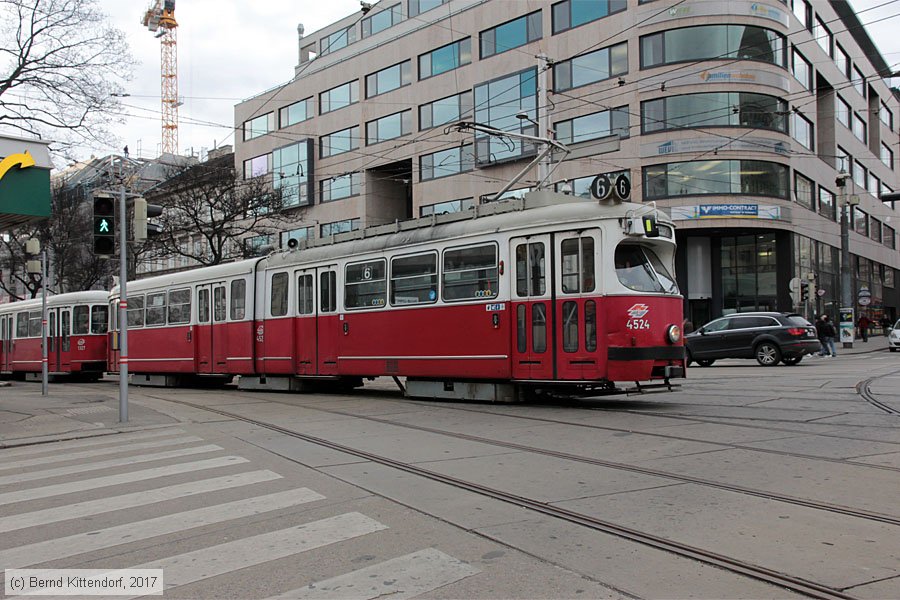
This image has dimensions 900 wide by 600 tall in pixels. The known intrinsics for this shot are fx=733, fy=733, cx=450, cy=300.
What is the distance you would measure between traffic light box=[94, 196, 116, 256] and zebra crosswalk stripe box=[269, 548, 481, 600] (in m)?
10.1

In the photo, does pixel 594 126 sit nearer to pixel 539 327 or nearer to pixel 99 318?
pixel 99 318

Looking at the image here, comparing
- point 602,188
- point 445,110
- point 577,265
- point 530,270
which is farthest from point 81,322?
point 445,110

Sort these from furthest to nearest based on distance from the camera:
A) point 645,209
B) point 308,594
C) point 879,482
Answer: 1. point 645,209
2. point 879,482
3. point 308,594

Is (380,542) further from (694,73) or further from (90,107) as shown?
(694,73)

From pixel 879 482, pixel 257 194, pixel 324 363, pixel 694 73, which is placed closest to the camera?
pixel 879 482

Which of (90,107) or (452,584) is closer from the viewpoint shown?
(452,584)

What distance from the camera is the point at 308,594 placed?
4.17m

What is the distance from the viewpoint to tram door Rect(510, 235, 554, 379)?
479 inches

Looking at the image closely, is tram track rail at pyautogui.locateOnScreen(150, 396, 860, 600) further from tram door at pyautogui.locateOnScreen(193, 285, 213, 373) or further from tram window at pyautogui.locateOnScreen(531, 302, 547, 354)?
tram door at pyautogui.locateOnScreen(193, 285, 213, 373)

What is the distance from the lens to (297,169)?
2057 inches

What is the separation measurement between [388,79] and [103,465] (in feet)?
139

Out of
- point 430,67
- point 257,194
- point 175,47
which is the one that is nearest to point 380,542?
point 257,194

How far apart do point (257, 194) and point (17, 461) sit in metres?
29.3

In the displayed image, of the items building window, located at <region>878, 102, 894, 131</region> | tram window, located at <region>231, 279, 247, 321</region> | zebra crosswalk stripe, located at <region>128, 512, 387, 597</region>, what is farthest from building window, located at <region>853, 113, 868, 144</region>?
zebra crosswalk stripe, located at <region>128, 512, 387, 597</region>
